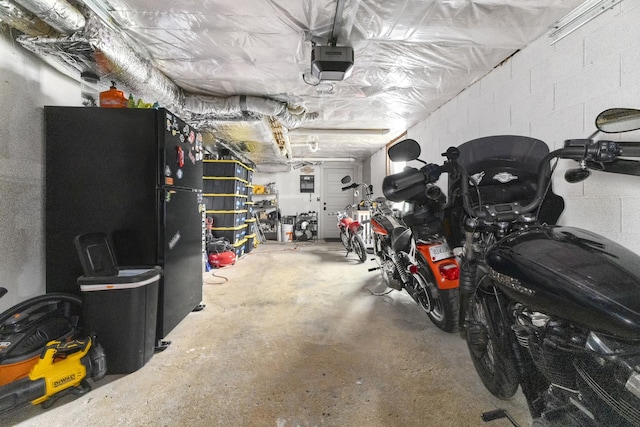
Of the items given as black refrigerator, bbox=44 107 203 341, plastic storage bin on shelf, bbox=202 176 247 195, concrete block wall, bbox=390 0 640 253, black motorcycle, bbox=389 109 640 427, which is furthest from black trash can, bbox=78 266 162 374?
plastic storage bin on shelf, bbox=202 176 247 195

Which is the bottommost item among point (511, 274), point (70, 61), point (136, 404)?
point (136, 404)

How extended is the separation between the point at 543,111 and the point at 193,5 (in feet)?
8.09

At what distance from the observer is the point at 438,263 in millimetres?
1676

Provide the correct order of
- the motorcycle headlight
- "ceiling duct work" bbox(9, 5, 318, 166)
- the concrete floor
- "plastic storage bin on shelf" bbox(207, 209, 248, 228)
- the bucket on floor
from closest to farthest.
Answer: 1. the motorcycle headlight
2. the concrete floor
3. "ceiling duct work" bbox(9, 5, 318, 166)
4. "plastic storage bin on shelf" bbox(207, 209, 248, 228)
5. the bucket on floor

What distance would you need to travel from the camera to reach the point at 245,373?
4.75 ft

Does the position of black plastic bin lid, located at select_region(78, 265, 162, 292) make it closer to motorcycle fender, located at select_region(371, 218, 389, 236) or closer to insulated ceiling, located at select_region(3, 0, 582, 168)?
insulated ceiling, located at select_region(3, 0, 582, 168)

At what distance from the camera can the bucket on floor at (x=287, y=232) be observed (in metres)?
6.85

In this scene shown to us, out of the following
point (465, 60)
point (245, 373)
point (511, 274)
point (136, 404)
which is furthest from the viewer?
point (465, 60)

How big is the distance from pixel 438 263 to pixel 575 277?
1120 mm

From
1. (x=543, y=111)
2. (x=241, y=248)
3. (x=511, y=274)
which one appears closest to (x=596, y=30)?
(x=543, y=111)

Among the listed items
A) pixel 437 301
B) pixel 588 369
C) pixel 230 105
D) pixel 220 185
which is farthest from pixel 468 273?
pixel 220 185

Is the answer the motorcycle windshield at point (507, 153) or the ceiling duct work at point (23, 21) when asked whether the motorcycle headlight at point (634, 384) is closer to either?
the motorcycle windshield at point (507, 153)

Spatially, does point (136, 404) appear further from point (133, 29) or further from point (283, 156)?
point (283, 156)

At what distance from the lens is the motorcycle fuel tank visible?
520mm
